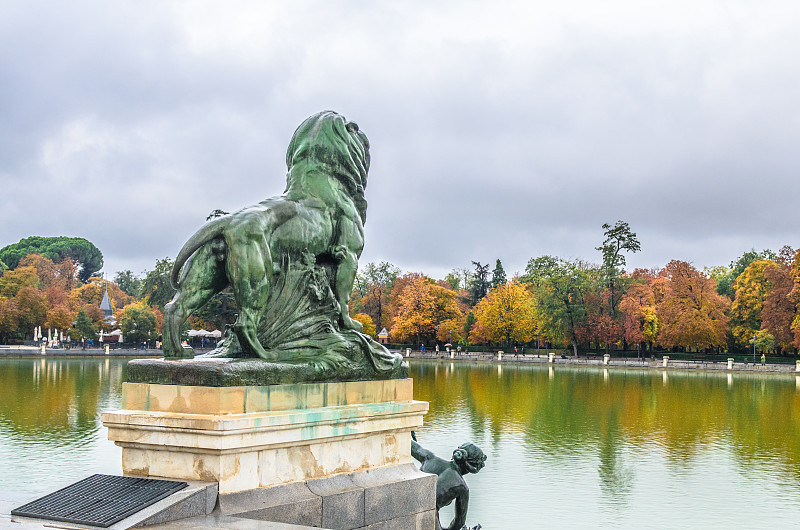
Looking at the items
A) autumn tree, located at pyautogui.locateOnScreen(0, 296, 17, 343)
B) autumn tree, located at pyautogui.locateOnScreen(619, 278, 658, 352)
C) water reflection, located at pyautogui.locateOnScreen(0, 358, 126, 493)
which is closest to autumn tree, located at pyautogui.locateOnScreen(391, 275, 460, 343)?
autumn tree, located at pyautogui.locateOnScreen(619, 278, 658, 352)

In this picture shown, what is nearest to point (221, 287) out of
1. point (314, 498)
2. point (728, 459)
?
point (314, 498)

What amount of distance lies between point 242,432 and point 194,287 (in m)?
1.28

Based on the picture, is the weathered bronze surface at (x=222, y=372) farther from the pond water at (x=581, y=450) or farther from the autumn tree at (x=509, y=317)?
the autumn tree at (x=509, y=317)

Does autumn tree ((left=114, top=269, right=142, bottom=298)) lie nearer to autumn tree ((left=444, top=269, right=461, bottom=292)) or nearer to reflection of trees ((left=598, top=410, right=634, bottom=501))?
autumn tree ((left=444, top=269, right=461, bottom=292))

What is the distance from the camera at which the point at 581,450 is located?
16.4m

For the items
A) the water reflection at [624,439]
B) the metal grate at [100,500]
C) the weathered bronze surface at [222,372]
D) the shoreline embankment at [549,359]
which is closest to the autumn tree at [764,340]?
the shoreline embankment at [549,359]

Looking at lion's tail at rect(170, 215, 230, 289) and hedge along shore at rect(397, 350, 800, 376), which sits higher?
lion's tail at rect(170, 215, 230, 289)

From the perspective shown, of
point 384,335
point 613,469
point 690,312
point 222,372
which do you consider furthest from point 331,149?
point 384,335

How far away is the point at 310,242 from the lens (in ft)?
19.9

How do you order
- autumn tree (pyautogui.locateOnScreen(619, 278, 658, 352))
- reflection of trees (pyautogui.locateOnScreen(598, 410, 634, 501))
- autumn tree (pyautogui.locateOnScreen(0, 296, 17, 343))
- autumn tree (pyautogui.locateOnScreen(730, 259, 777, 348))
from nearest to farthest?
reflection of trees (pyautogui.locateOnScreen(598, 410, 634, 501)) → autumn tree (pyautogui.locateOnScreen(730, 259, 777, 348)) → autumn tree (pyautogui.locateOnScreen(619, 278, 658, 352)) → autumn tree (pyautogui.locateOnScreen(0, 296, 17, 343))

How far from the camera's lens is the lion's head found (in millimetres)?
6277

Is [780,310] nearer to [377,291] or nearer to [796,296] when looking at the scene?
[796,296]

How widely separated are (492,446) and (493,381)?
2035 centimetres

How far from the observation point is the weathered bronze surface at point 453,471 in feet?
24.8
